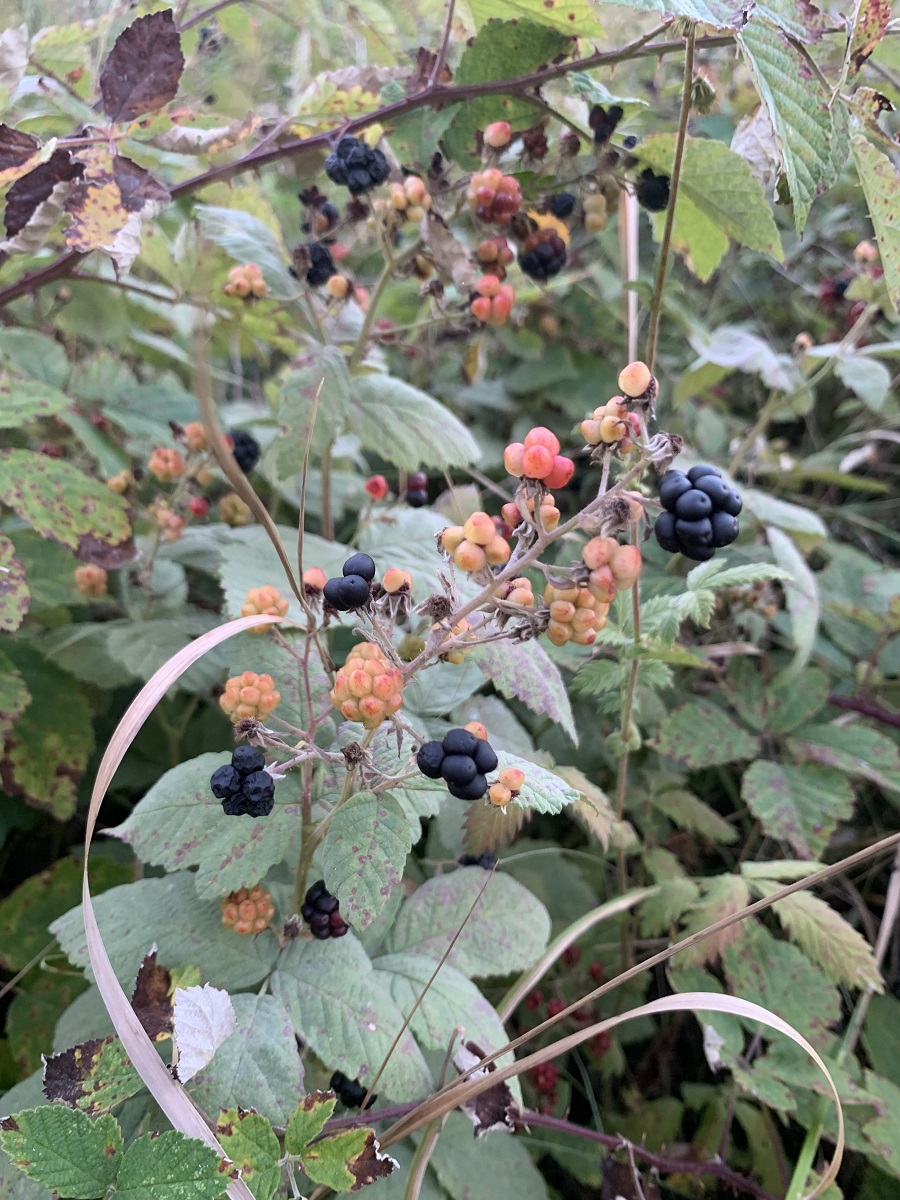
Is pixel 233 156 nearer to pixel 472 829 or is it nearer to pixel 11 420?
pixel 11 420

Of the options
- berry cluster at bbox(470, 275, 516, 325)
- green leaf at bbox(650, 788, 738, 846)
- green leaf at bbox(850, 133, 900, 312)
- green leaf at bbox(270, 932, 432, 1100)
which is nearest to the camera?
green leaf at bbox(270, 932, 432, 1100)

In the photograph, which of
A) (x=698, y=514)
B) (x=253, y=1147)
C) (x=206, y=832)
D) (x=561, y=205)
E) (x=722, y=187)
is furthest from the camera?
(x=561, y=205)

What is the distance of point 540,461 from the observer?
0.67 metres

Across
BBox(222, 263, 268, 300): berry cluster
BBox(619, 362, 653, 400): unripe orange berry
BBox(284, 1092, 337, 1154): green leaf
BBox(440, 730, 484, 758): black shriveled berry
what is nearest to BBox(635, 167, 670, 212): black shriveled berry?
BBox(222, 263, 268, 300): berry cluster

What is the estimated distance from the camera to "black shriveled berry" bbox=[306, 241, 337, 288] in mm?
1250

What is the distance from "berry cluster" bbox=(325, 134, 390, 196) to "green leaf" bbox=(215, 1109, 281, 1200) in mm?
1166

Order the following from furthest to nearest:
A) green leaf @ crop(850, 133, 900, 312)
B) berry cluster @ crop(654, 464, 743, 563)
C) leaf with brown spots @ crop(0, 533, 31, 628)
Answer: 1. leaf with brown spots @ crop(0, 533, 31, 628)
2. green leaf @ crop(850, 133, 900, 312)
3. berry cluster @ crop(654, 464, 743, 563)

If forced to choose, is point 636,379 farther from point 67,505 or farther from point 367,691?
point 67,505

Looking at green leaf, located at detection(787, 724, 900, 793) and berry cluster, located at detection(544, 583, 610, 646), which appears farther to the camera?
A: green leaf, located at detection(787, 724, 900, 793)

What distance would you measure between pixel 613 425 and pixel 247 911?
0.66 metres

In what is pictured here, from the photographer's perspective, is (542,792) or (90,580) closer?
(542,792)

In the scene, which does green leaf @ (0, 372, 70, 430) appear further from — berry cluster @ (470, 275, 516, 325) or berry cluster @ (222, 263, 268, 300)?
berry cluster @ (470, 275, 516, 325)

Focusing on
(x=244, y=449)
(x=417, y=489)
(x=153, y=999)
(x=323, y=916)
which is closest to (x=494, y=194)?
(x=417, y=489)

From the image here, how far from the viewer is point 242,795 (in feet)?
2.44
